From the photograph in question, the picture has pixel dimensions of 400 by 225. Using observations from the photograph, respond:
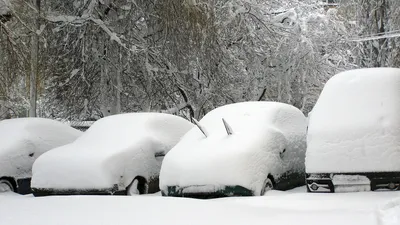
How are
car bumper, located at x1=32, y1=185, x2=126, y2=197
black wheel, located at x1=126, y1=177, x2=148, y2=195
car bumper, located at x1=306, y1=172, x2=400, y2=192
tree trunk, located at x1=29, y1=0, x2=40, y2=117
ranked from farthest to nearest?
tree trunk, located at x1=29, y1=0, x2=40, y2=117, black wheel, located at x1=126, y1=177, x2=148, y2=195, car bumper, located at x1=32, y1=185, x2=126, y2=197, car bumper, located at x1=306, y1=172, x2=400, y2=192

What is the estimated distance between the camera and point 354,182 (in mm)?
7430

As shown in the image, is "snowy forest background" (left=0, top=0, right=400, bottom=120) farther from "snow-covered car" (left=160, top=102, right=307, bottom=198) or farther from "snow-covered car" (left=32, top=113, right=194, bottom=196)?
"snow-covered car" (left=160, top=102, right=307, bottom=198)

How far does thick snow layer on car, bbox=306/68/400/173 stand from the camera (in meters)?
7.41

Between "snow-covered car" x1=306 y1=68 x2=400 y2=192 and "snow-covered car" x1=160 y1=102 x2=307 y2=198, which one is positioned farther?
"snow-covered car" x1=160 y1=102 x2=307 y2=198

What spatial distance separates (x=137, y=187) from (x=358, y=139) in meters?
3.59

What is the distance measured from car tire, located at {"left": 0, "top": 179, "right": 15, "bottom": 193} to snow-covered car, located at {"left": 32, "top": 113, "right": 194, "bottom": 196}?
171 cm

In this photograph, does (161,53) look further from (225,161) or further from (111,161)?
(225,161)

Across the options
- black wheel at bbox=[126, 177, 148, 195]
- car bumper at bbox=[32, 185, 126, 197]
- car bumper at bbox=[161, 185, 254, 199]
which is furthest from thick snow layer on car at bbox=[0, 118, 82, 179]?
car bumper at bbox=[161, 185, 254, 199]

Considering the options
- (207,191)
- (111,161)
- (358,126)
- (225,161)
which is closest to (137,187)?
(111,161)

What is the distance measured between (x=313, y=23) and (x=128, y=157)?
13.6m

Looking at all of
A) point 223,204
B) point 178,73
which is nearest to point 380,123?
point 223,204

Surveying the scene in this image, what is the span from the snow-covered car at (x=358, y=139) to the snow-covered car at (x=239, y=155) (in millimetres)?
648

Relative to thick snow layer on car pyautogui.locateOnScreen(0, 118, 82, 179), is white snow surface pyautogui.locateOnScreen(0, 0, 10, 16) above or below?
above

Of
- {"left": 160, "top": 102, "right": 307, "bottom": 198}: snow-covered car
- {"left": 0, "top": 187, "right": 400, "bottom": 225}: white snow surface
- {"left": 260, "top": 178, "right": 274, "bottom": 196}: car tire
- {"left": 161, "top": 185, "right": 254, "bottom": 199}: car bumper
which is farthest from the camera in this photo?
{"left": 260, "top": 178, "right": 274, "bottom": 196}: car tire
